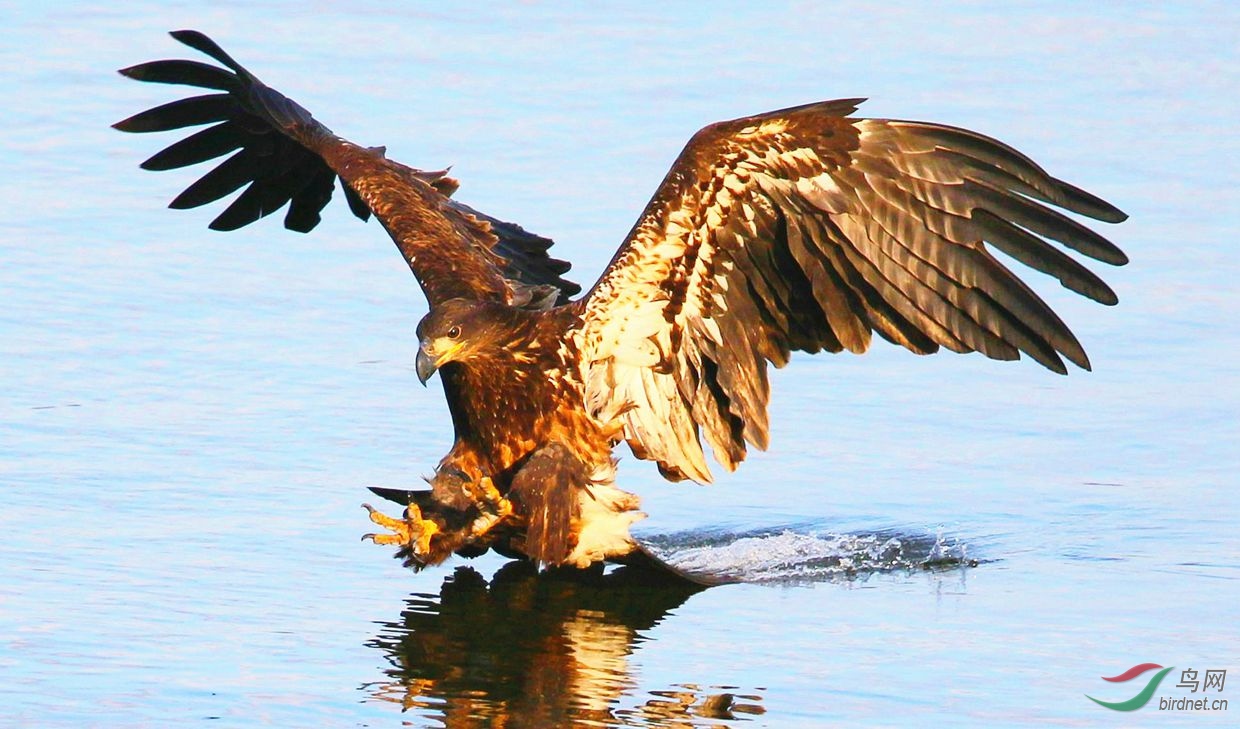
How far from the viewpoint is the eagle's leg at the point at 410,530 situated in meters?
8.75

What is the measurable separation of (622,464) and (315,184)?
2.13m

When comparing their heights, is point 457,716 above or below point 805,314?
below

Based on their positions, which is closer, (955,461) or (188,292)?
(955,461)

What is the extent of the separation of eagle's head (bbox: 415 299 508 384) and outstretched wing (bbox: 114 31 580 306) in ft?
1.82

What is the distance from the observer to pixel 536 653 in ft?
26.1

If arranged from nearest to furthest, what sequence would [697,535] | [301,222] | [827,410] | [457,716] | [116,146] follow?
[457,716], [697,535], [827,410], [301,222], [116,146]

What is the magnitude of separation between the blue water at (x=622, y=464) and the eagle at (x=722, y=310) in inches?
14.3

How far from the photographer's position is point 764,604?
28.2ft

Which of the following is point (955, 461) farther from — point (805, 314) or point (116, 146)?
point (116, 146)

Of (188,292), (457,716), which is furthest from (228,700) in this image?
(188,292)

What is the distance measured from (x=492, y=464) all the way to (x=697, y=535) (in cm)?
92

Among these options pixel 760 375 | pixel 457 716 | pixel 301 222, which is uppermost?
pixel 301 222

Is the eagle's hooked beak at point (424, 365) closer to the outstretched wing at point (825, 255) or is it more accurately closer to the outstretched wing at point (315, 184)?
the outstretched wing at point (825, 255)

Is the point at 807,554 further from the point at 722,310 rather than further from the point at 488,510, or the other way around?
the point at 488,510
